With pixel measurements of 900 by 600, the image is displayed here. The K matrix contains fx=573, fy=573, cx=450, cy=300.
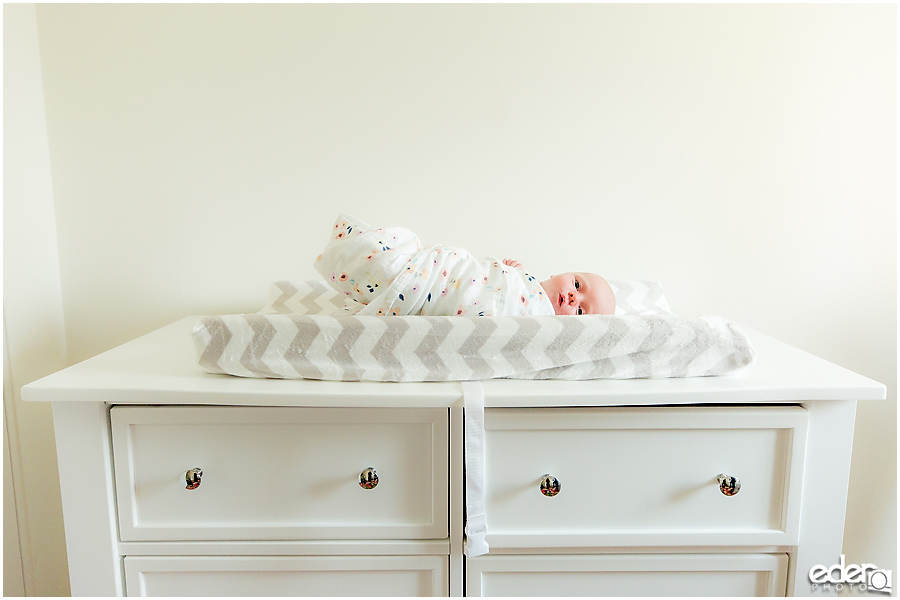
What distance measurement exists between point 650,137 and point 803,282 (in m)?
0.49

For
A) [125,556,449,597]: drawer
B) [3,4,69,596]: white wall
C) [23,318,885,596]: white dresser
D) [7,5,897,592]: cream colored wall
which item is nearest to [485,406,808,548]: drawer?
[23,318,885,596]: white dresser

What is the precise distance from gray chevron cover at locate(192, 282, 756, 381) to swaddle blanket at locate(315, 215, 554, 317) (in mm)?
101

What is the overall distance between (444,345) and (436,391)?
2.5 inches

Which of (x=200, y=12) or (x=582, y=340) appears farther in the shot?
(x=200, y=12)

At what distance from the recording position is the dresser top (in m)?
0.74

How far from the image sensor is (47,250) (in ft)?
4.11

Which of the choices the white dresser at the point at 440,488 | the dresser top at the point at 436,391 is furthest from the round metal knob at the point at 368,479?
the dresser top at the point at 436,391

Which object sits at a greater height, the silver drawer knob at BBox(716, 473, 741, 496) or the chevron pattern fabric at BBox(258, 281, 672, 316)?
the chevron pattern fabric at BBox(258, 281, 672, 316)

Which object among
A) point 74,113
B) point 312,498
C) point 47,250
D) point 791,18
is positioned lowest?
point 312,498

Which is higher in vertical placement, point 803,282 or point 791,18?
point 791,18

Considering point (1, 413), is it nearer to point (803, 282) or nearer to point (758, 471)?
point (758, 471)

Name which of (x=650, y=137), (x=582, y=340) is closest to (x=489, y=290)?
(x=582, y=340)
